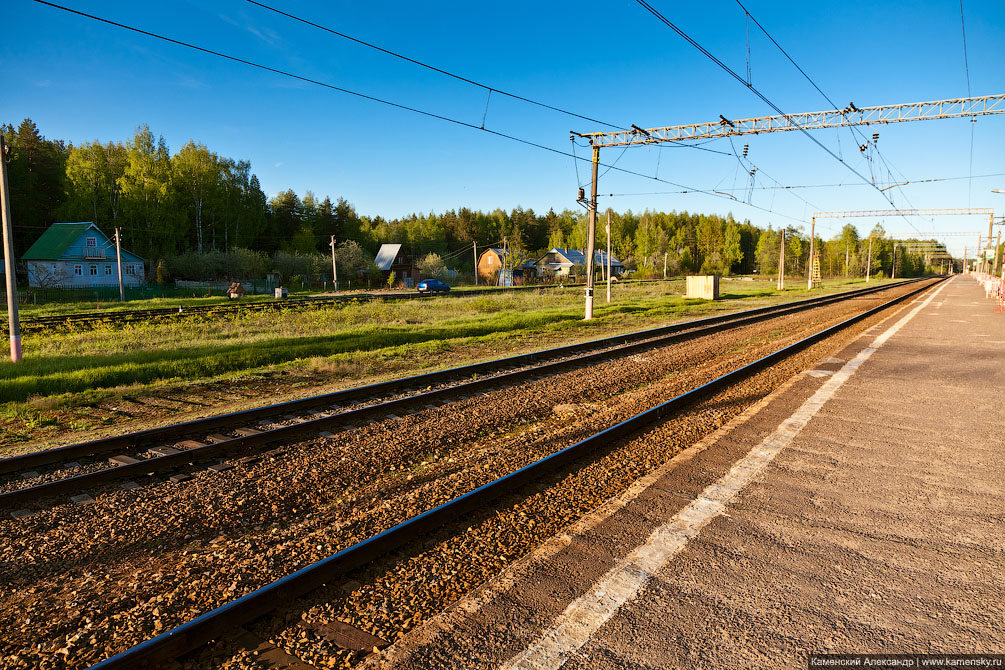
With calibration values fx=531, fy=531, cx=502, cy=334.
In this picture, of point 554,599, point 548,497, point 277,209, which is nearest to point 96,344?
point 548,497

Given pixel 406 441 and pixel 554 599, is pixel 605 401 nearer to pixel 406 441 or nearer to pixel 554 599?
pixel 406 441

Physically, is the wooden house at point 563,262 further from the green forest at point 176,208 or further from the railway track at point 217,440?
the railway track at point 217,440

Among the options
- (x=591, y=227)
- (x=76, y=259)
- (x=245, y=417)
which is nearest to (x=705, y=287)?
(x=591, y=227)

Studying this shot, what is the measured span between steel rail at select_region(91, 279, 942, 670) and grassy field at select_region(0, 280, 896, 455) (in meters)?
6.17

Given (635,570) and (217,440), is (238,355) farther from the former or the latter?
(635,570)

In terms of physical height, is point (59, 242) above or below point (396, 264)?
above

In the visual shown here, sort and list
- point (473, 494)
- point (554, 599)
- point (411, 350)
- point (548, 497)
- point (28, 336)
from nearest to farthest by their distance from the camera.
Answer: point (554, 599) < point (473, 494) < point (548, 497) < point (411, 350) < point (28, 336)

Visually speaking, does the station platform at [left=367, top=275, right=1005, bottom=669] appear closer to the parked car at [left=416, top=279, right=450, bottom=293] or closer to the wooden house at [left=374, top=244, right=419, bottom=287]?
the parked car at [left=416, top=279, right=450, bottom=293]

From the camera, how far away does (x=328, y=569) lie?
383cm

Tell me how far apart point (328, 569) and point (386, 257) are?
82.3 meters

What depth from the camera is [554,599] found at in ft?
11.7

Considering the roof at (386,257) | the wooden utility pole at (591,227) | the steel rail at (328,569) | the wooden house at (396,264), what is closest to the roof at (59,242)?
the roof at (386,257)

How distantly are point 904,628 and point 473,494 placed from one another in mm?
3250

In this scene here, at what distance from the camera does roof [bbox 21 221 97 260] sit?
53.7 m
